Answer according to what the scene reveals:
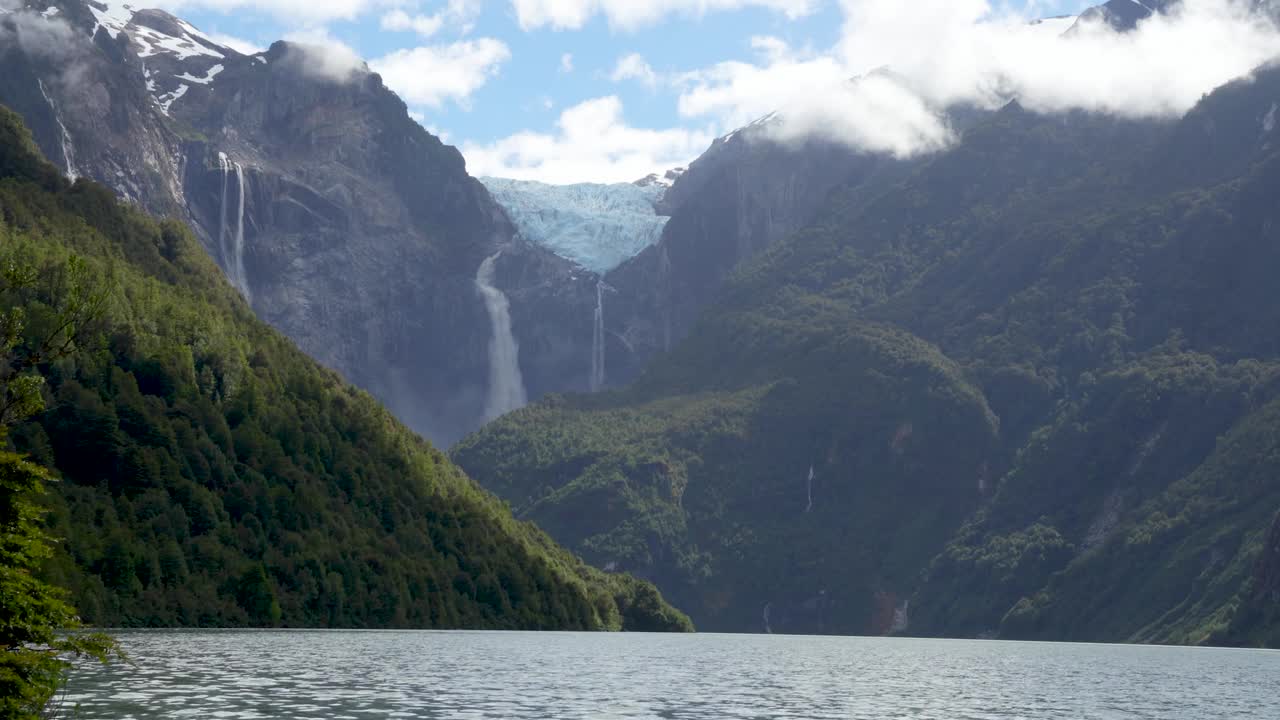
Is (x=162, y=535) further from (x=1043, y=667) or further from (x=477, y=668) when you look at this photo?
(x=1043, y=667)

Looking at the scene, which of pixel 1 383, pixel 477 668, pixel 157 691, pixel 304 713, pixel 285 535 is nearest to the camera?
pixel 1 383

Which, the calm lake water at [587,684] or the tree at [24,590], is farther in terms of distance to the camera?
the calm lake water at [587,684]

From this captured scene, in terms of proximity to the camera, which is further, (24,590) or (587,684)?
(587,684)

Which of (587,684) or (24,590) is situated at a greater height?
(587,684)

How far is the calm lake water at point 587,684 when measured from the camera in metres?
82.1

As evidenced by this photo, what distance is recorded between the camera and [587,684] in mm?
105438

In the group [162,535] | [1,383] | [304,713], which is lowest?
[304,713]

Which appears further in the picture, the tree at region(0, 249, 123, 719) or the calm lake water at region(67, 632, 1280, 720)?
the calm lake water at region(67, 632, 1280, 720)

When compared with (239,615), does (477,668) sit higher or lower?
lower

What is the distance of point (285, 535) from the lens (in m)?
200

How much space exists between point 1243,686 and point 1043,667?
3396 centimetres

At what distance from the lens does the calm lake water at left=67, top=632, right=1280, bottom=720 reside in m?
82.1

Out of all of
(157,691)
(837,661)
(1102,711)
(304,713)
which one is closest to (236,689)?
(157,691)

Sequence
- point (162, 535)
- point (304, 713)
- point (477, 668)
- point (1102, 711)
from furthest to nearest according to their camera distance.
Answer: point (162, 535), point (477, 668), point (1102, 711), point (304, 713)
